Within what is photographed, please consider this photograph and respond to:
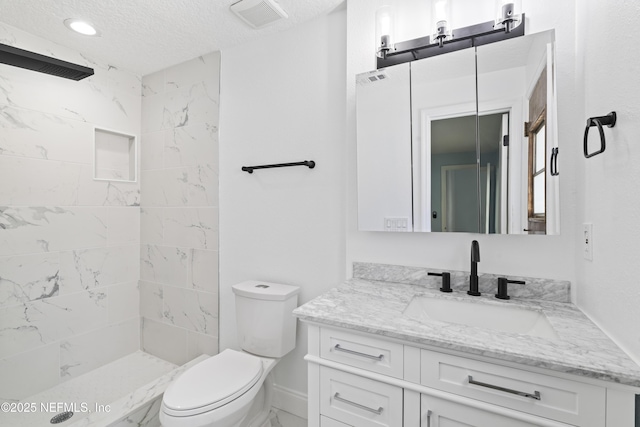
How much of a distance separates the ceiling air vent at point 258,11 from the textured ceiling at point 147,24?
4 cm

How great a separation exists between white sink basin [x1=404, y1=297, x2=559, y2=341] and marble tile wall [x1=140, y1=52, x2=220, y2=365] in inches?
56.8

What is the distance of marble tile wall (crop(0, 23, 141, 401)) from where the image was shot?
1.86m

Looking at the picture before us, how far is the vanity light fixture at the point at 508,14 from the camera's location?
1.25m

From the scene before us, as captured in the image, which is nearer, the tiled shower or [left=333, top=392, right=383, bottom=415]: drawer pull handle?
[left=333, top=392, right=383, bottom=415]: drawer pull handle

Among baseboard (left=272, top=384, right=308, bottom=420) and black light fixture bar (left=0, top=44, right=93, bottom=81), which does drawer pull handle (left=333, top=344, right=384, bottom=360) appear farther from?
black light fixture bar (left=0, top=44, right=93, bottom=81)

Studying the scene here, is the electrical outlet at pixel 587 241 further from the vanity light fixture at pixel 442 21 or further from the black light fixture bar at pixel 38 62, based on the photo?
the black light fixture bar at pixel 38 62

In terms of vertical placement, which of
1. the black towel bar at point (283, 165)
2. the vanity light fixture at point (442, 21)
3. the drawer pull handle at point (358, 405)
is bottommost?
the drawer pull handle at point (358, 405)

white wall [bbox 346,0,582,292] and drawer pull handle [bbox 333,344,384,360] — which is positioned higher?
white wall [bbox 346,0,582,292]

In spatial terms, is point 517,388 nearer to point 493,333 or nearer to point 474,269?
point 493,333

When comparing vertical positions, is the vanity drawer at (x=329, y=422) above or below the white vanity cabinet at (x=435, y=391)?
below

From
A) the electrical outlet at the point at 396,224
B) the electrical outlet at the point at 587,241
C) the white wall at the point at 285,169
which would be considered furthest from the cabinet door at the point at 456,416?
the white wall at the point at 285,169

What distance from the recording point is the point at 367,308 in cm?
117

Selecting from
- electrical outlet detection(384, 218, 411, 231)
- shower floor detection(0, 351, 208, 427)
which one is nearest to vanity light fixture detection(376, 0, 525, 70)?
electrical outlet detection(384, 218, 411, 231)

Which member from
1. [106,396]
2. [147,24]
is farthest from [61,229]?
[147,24]
